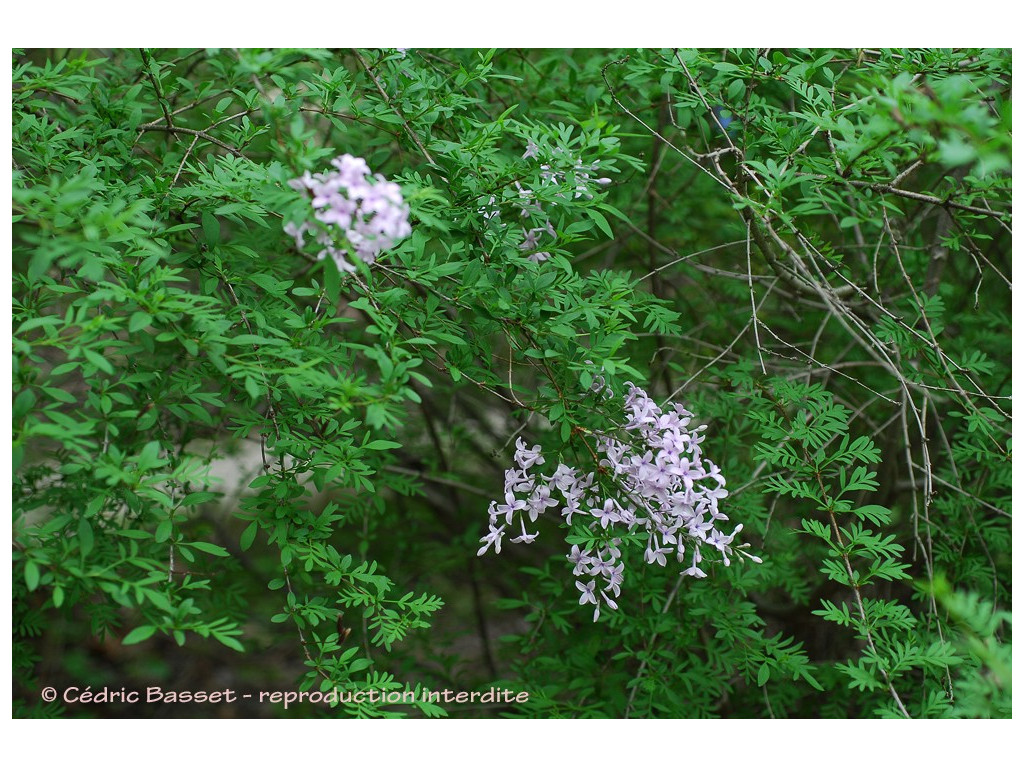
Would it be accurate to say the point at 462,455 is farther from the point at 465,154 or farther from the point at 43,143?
the point at 43,143

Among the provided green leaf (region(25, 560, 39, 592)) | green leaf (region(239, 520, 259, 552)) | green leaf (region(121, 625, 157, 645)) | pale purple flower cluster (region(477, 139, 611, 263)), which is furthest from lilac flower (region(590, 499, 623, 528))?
green leaf (region(25, 560, 39, 592))

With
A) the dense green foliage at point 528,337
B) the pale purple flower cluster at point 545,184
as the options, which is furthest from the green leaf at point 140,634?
the pale purple flower cluster at point 545,184

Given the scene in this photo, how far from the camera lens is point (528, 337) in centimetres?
163

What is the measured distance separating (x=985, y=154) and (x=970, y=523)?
4.20 ft

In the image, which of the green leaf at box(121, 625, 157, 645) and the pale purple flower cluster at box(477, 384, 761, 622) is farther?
the pale purple flower cluster at box(477, 384, 761, 622)

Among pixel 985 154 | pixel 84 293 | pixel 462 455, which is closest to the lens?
pixel 985 154

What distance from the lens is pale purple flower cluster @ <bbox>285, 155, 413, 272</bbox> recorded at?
1.18 m

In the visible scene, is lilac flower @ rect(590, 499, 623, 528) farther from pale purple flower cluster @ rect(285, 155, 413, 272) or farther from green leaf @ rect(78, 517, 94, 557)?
green leaf @ rect(78, 517, 94, 557)

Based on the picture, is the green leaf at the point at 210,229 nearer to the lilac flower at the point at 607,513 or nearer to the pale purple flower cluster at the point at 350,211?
the pale purple flower cluster at the point at 350,211

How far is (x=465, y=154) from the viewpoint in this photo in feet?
5.07

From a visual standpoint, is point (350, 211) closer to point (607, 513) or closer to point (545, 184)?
point (545, 184)

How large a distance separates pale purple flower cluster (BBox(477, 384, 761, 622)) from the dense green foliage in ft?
0.21

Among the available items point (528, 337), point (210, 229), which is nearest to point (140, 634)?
point (210, 229)
